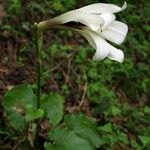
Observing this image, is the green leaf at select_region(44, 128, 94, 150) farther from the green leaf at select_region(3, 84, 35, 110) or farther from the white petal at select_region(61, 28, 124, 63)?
the white petal at select_region(61, 28, 124, 63)

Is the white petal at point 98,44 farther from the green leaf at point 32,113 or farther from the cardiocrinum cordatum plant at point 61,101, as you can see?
the green leaf at point 32,113

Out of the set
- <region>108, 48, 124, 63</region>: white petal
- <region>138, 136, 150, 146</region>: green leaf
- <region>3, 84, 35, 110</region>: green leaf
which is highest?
<region>108, 48, 124, 63</region>: white petal

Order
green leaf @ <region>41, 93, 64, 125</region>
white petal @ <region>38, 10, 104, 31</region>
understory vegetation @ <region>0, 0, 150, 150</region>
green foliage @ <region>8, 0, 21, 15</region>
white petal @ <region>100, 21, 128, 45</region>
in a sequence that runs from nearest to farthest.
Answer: white petal @ <region>38, 10, 104, 31</region>, white petal @ <region>100, 21, 128, 45</region>, green leaf @ <region>41, 93, 64, 125</region>, understory vegetation @ <region>0, 0, 150, 150</region>, green foliage @ <region>8, 0, 21, 15</region>

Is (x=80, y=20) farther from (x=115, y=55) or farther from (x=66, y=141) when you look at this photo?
(x=66, y=141)

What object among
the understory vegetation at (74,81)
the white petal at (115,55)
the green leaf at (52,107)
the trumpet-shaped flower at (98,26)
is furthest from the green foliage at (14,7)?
the white petal at (115,55)

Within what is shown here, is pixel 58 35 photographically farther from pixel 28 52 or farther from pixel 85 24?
pixel 85 24

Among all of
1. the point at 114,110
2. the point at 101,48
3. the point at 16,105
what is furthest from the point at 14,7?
the point at 101,48

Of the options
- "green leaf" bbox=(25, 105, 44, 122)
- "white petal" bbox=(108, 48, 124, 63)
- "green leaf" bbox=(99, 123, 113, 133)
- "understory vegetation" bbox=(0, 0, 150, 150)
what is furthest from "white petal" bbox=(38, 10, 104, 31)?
"green leaf" bbox=(99, 123, 113, 133)
